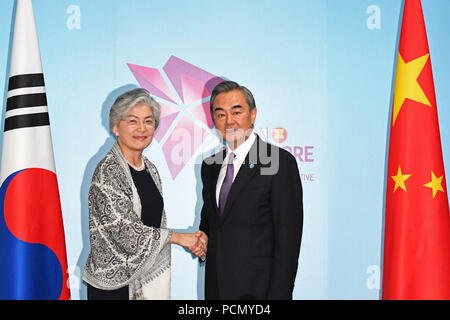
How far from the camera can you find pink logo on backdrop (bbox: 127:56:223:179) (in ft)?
10.5

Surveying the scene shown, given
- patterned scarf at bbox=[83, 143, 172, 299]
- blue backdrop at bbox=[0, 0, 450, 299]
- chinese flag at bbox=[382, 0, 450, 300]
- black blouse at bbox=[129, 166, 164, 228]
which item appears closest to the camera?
patterned scarf at bbox=[83, 143, 172, 299]

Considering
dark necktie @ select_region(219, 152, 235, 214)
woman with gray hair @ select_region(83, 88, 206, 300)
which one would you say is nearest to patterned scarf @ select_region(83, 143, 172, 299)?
woman with gray hair @ select_region(83, 88, 206, 300)

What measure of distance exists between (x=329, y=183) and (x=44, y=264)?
6.15 feet

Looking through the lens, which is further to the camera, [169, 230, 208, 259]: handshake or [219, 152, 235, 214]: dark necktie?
[169, 230, 208, 259]: handshake

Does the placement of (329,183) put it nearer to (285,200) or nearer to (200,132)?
(200,132)

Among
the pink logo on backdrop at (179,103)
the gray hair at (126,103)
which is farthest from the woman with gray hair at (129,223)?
the pink logo on backdrop at (179,103)

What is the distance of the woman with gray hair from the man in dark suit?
26 cm

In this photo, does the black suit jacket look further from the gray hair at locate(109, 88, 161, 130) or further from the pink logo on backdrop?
the pink logo on backdrop

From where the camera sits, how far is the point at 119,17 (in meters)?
3.19

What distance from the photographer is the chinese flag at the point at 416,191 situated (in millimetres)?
2701

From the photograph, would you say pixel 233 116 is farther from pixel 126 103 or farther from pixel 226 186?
pixel 126 103

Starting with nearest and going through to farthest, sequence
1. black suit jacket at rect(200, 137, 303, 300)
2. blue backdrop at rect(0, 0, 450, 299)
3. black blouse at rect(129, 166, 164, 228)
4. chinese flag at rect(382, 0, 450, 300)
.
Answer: black suit jacket at rect(200, 137, 303, 300) < black blouse at rect(129, 166, 164, 228) < chinese flag at rect(382, 0, 450, 300) < blue backdrop at rect(0, 0, 450, 299)

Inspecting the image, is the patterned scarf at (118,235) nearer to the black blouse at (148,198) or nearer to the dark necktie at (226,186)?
the black blouse at (148,198)

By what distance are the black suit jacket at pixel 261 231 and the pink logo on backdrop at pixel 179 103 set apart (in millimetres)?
1103
